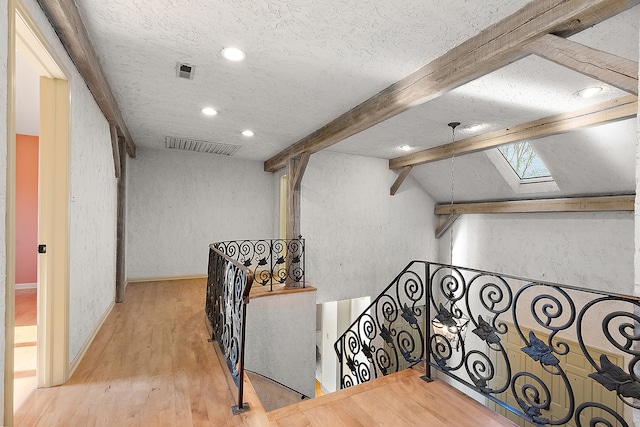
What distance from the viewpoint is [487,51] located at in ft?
6.72

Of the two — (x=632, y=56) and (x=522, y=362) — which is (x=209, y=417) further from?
(x=522, y=362)

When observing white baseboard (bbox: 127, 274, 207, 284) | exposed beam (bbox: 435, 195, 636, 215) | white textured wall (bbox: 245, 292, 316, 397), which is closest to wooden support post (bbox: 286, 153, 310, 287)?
white textured wall (bbox: 245, 292, 316, 397)

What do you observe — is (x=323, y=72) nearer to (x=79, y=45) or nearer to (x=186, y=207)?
(x=79, y=45)

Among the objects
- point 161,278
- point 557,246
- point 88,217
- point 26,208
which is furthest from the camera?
point 161,278

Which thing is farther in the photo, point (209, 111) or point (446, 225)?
point (446, 225)

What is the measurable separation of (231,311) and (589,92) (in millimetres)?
3906

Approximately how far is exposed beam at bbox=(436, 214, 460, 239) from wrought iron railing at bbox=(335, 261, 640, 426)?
1.07 metres

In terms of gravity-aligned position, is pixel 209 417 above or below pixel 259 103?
below

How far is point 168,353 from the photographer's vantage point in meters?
2.81

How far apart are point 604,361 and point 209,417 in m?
2.16

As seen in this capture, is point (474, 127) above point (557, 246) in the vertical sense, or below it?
above

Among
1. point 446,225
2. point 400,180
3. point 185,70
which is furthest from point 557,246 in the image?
point 185,70

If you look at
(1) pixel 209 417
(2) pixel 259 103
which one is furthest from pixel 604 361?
(2) pixel 259 103

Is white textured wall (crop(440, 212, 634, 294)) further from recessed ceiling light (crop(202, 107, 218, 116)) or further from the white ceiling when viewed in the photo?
recessed ceiling light (crop(202, 107, 218, 116))
